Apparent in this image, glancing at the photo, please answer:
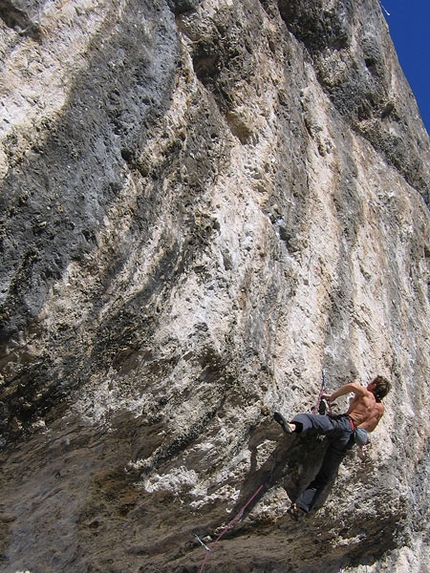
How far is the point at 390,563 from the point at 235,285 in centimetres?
258

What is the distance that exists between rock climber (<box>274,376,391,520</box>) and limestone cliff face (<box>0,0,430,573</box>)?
0.09 m

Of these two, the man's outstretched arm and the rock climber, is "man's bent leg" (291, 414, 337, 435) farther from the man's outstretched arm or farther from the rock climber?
the man's outstretched arm

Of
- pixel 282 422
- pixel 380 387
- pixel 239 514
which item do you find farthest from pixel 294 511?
pixel 380 387

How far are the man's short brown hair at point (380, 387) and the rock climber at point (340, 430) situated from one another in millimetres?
20

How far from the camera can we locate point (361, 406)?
4250 millimetres

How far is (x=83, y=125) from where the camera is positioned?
3.10m

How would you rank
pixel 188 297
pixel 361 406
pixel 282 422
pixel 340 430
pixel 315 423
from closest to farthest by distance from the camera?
pixel 188 297
pixel 282 422
pixel 315 423
pixel 340 430
pixel 361 406

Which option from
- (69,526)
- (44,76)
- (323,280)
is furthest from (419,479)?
(44,76)

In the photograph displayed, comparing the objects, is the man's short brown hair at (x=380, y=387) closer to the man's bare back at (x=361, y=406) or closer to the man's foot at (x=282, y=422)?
the man's bare back at (x=361, y=406)

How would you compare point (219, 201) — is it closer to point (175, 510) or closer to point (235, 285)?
point (235, 285)

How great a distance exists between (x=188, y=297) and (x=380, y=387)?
1532 mm

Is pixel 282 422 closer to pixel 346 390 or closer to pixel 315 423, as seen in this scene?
pixel 315 423

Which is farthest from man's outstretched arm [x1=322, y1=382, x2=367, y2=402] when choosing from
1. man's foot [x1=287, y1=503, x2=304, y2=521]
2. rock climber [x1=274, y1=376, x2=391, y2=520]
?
man's foot [x1=287, y1=503, x2=304, y2=521]

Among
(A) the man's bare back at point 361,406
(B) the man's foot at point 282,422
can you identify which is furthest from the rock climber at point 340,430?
(B) the man's foot at point 282,422
